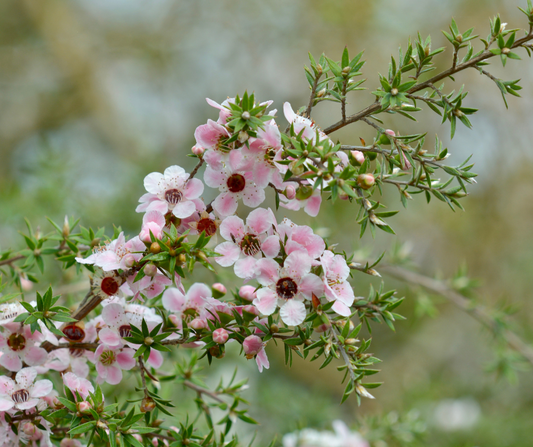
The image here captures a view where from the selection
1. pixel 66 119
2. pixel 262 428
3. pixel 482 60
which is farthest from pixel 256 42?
pixel 482 60

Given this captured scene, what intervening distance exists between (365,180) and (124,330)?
552 millimetres

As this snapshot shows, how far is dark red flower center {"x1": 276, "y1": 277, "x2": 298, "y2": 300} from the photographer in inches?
31.1

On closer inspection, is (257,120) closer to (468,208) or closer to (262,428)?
(262,428)

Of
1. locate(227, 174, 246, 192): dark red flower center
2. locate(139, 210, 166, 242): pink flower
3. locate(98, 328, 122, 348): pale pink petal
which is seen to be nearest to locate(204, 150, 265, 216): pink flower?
locate(227, 174, 246, 192): dark red flower center

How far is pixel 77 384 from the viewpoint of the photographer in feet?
2.99

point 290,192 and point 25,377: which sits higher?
point 290,192

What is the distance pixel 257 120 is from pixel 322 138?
13cm

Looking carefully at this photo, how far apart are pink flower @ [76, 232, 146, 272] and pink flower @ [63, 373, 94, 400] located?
24 centimetres

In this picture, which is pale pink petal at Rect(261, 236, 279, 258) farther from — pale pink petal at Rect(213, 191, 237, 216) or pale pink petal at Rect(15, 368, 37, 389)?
pale pink petal at Rect(15, 368, 37, 389)

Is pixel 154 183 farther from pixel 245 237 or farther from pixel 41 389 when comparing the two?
pixel 41 389

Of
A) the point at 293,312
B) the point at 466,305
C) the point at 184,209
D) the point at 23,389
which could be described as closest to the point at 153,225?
the point at 184,209

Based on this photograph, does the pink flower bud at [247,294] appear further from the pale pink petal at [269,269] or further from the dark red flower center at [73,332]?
the dark red flower center at [73,332]

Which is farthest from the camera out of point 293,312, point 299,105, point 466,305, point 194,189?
point 299,105

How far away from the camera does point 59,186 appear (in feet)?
8.23
